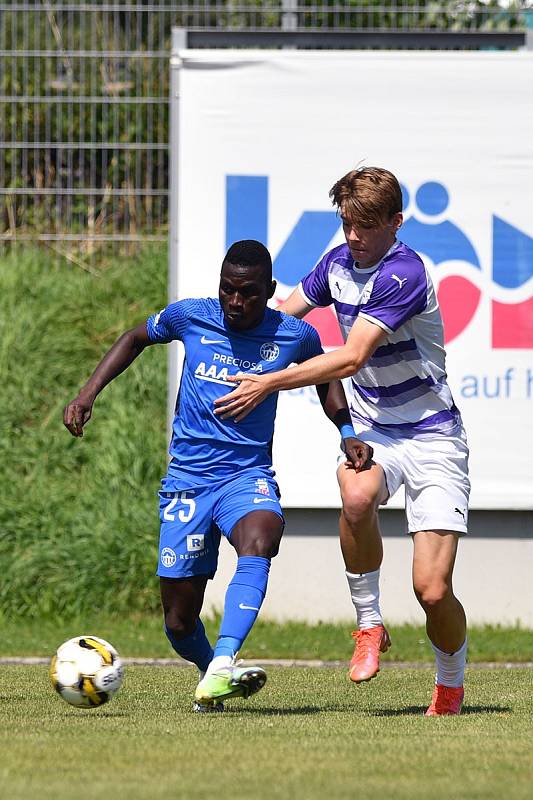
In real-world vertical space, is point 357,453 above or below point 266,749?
above

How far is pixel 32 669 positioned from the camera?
9.88 meters

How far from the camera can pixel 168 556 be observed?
687cm

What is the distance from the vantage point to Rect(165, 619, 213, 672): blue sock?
7168 millimetres

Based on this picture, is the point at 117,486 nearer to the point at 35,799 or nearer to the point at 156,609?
the point at 156,609

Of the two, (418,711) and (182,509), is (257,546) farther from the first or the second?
(418,711)

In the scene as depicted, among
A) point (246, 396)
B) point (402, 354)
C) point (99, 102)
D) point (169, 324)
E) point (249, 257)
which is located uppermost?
point (99, 102)

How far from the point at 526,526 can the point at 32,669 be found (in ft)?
15.0

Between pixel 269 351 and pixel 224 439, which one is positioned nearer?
pixel 224 439

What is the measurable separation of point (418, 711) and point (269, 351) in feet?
6.40

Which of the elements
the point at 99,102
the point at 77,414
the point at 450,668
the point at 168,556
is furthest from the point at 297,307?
the point at 99,102

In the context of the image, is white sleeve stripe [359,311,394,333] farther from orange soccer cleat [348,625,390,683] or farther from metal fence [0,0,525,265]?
metal fence [0,0,525,265]

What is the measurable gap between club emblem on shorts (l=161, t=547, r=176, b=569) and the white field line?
3785mm

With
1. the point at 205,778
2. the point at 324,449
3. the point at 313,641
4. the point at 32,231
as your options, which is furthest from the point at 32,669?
the point at 32,231

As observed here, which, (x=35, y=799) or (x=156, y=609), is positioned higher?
(x=35, y=799)
